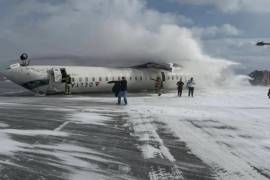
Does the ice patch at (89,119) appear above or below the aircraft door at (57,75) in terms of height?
below

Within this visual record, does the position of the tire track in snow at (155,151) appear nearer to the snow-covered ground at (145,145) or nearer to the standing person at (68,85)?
the snow-covered ground at (145,145)

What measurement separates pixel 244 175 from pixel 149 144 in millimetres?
3947

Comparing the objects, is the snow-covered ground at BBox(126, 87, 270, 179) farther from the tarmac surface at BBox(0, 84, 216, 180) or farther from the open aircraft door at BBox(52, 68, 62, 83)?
the open aircraft door at BBox(52, 68, 62, 83)

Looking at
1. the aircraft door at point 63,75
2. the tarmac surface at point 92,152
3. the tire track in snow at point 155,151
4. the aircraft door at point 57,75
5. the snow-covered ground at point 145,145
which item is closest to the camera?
the tarmac surface at point 92,152

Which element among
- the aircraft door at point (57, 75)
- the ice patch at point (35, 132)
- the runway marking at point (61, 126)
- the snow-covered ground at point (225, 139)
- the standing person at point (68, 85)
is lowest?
the snow-covered ground at point (225, 139)

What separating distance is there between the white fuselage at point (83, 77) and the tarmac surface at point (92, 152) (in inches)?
834

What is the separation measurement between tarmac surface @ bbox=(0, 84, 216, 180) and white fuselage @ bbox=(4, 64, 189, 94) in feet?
69.5

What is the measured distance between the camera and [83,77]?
39.8 meters

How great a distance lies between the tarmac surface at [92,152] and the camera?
8.08 metres

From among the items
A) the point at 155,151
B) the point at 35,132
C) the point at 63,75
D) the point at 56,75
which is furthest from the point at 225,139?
the point at 63,75

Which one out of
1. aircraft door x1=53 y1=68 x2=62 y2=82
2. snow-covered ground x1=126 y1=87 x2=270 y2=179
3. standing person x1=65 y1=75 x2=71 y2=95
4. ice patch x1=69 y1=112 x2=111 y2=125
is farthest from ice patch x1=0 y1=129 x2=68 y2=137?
standing person x1=65 y1=75 x2=71 y2=95

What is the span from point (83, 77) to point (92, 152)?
29854 millimetres

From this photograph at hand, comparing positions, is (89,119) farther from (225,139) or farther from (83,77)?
(83,77)

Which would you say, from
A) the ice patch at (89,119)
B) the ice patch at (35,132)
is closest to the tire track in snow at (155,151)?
the ice patch at (89,119)
